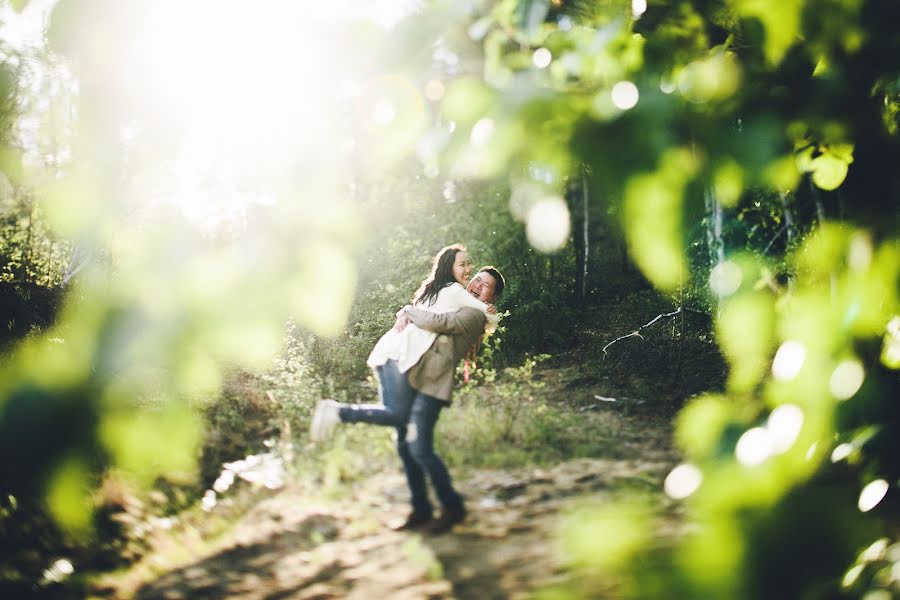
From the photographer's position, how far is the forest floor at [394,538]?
112cm

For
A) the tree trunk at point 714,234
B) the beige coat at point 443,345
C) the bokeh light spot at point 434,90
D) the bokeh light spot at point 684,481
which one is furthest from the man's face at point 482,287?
the bokeh light spot at point 684,481

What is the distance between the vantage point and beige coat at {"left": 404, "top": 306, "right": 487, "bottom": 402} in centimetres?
154

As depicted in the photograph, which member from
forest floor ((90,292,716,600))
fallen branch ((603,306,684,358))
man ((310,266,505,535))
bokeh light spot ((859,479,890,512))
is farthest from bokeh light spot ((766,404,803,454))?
fallen branch ((603,306,684,358))

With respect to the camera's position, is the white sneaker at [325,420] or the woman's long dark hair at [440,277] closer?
the white sneaker at [325,420]

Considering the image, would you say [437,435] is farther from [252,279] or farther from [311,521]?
[252,279]

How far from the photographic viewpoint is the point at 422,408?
1524mm

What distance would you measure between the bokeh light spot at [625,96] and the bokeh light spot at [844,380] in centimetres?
25

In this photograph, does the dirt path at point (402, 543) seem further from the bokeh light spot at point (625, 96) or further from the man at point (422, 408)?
the bokeh light spot at point (625, 96)

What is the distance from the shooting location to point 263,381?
70.8 inches

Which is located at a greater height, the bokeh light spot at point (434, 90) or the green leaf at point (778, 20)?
the bokeh light spot at point (434, 90)

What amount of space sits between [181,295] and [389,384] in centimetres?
134

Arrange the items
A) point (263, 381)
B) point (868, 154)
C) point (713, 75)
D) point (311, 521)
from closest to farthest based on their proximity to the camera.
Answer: point (713, 75)
point (868, 154)
point (311, 521)
point (263, 381)

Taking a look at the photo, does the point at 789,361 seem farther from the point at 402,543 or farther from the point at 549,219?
the point at 402,543

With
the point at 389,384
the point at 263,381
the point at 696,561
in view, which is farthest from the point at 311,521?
the point at 696,561
